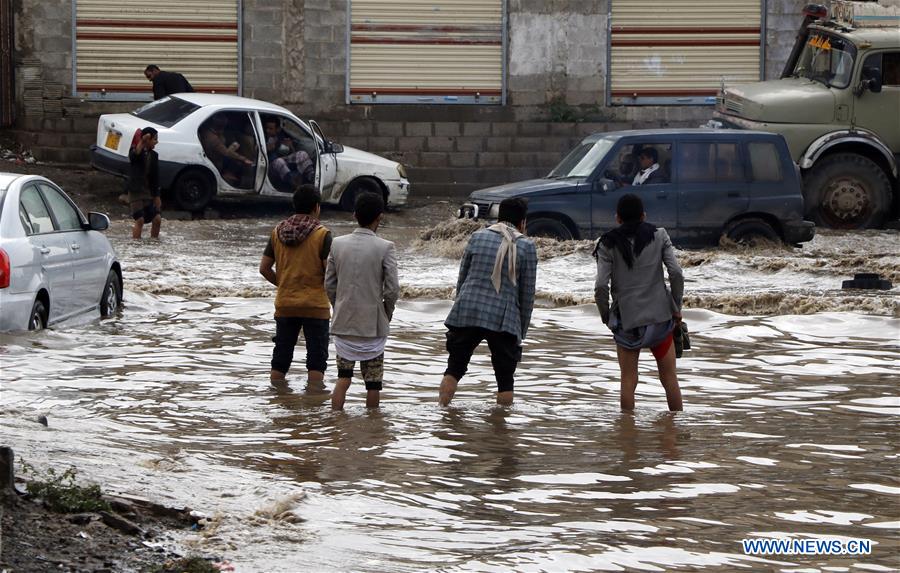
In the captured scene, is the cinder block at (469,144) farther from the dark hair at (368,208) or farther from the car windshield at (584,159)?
the dark hair at (368,208)

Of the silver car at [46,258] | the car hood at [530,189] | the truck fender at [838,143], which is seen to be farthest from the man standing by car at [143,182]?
the truck fender at [838,143]

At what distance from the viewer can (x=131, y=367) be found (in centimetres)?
1041

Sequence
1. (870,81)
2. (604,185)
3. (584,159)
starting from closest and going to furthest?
(604,185) → (584,159) → (870,81)

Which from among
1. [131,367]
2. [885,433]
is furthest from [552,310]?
[885,433]

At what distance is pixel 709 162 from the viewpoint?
16859mm

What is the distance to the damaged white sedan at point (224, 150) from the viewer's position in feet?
65.3

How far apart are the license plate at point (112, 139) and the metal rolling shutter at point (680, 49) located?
879 cm

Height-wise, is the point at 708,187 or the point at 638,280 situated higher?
the point at 708,187

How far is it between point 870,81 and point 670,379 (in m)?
12.1

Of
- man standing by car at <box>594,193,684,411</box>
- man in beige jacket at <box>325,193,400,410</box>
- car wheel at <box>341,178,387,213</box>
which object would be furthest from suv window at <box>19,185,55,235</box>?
car wheel at <box>341,178,387,213</box>

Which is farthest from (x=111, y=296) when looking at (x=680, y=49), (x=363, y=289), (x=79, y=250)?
(x=680, y=49)

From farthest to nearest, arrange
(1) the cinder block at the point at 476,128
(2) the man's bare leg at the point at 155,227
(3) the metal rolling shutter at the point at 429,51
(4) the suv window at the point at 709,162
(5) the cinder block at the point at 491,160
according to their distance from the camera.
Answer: (3) the metal rolling shutter at the point at 429,51 < (1) the cinder block at the point at 476,128 < (5) the cinder block at the point at 491,160 < (2) the man's bare leg at the point at 155,227 < (4) the suv window at the point at 709,162

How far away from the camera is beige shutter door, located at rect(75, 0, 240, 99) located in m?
23.4

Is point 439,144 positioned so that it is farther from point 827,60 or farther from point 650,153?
point 650,153
